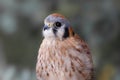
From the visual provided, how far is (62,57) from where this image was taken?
4512 mm

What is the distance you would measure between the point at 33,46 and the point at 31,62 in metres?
A: 0.13

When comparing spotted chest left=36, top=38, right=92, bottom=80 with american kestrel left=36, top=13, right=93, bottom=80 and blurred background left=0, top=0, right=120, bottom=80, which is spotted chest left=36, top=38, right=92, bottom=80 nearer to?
american kestrel left=36, top=13, right=93, bottom=80

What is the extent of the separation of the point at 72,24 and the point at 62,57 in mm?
1922

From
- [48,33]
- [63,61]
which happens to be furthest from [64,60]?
[48,33]

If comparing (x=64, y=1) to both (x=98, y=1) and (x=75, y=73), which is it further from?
(x=75, y=73)

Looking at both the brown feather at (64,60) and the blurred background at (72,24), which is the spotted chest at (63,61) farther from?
the blurred background at (72,24)

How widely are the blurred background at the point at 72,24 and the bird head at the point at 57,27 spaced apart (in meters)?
1.71

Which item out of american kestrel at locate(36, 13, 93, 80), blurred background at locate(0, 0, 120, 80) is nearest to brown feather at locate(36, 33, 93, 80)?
american kestrel at locate(36, 13, 93, 80)

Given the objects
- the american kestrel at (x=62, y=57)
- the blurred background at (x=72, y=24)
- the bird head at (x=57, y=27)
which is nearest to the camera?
the bird head at (x=57, y=27)

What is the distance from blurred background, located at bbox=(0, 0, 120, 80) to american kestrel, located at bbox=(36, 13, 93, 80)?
5.40 ft

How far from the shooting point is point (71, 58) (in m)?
4.55

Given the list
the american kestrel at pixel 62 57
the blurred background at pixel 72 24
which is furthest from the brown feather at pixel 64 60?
the blurred background at pixel 72 24

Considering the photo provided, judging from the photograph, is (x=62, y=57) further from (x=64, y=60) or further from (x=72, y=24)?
(x=72, y=24)

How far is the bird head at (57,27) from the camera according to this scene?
434cm
